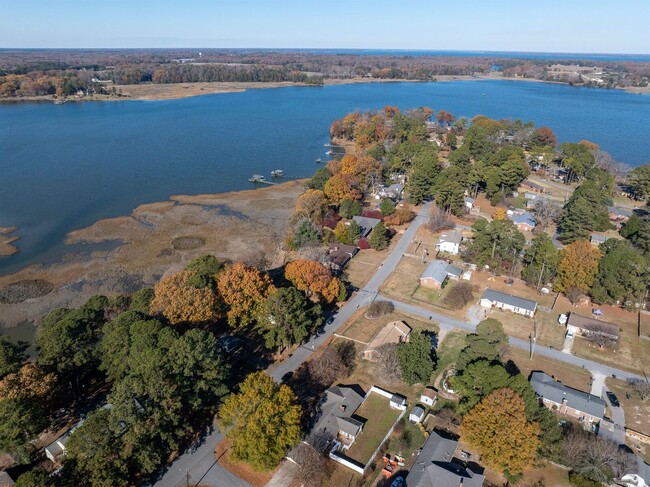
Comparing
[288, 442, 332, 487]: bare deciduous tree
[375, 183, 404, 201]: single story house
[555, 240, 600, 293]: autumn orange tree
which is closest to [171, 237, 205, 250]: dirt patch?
[375, 183, 404, 201]: single story house

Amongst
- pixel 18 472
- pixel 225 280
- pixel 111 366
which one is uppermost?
pixel 225 280

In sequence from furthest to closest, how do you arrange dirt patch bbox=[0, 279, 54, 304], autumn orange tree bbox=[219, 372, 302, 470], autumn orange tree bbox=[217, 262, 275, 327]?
dirt patch bbox=[0, 279, 54, 304]
autumn orange tree bbox=[217, 262, 275, 327]
autumn orange tree bbox=[219, 372, 302, 470]

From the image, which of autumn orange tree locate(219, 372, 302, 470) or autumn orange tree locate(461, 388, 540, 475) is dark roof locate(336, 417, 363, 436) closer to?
autumn orange tree locate(219, 372, 302, 470)

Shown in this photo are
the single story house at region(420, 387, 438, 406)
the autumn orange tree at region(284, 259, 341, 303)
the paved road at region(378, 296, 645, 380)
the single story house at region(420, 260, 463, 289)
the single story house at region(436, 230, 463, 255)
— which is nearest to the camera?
the single story house at region(420, 387, 438, 406)

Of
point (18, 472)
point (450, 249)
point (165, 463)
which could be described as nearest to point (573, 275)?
point (450, 249)

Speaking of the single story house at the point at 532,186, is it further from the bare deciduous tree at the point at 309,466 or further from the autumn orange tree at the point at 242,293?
the bare deciduous tree at the point at 309,466

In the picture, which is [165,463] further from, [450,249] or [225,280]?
[450,249]

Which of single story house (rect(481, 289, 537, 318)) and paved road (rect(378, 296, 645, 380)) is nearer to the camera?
paved road (rect(378, 296, 645, 380))
